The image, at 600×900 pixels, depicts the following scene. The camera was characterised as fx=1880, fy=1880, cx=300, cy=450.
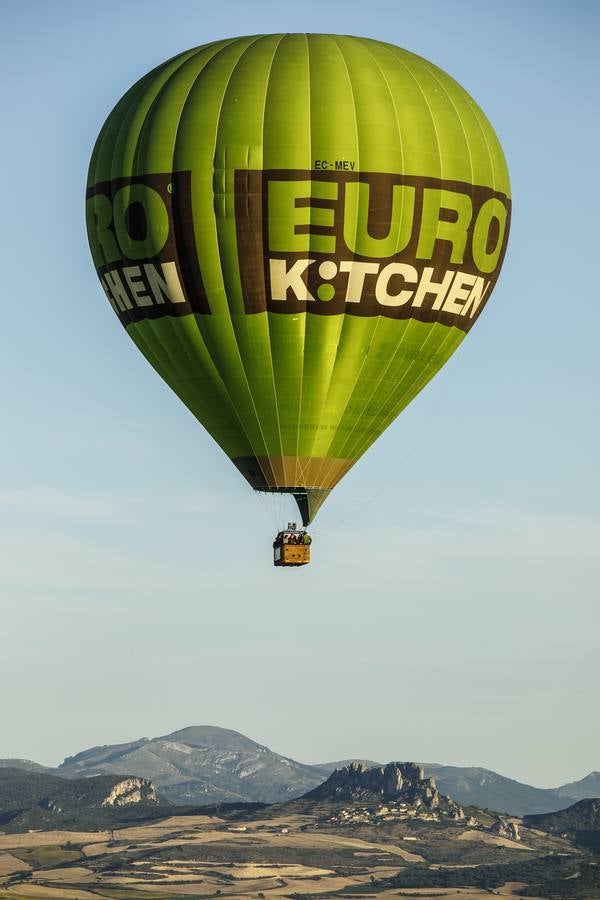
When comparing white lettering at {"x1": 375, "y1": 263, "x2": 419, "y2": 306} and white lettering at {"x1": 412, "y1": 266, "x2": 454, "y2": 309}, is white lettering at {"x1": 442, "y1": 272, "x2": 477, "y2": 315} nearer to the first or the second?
white lettering at {"x1": 412, "y1": 266, "x2": 454, "y2": 309}

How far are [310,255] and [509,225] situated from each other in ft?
53.3

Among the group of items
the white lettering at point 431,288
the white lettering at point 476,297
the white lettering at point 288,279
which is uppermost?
the white lettering at point 476,297

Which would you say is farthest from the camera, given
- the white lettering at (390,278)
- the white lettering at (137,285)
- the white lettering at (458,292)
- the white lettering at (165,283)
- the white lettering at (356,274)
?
the white lettering at (458,292)

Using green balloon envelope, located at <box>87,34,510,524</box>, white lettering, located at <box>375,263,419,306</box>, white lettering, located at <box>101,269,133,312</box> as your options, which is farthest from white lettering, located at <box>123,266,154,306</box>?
white lettering, located at <box>375,263,419,306</box>

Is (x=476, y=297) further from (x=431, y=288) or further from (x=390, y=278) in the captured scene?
(x=390, y=278)

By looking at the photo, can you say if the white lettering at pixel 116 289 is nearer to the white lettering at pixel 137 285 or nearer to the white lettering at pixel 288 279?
the white lettering at pixel 137 285

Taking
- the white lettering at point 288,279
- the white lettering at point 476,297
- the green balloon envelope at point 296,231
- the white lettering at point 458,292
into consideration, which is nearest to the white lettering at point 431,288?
the green balloon envelope at point 296,231

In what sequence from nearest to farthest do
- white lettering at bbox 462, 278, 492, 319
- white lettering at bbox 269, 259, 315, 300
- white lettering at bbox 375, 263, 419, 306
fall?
white lettering at bbox 269, 259, 315, 300 → white lettering at bbox 375, 263, 419, 306 → white lettering at bbox 462, 278, 492, 319

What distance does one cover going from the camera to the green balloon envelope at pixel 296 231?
10619 centimetres

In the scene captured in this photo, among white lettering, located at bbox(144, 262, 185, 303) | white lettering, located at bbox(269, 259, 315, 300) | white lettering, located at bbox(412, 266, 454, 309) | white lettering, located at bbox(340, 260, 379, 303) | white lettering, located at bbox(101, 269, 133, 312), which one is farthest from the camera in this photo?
white lettering, located at bbox(101, 269, 133, 312)

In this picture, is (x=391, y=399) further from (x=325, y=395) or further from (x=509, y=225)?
(x=509, y=225)

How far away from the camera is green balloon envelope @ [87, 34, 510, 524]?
348ft

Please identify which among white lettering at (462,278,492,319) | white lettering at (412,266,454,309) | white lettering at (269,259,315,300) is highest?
white lettering at (462,278,492,319)

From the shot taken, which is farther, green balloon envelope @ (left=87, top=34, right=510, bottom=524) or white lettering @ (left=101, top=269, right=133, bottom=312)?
white lettering @ (left=101, top=269, right=133, bottom=312)
